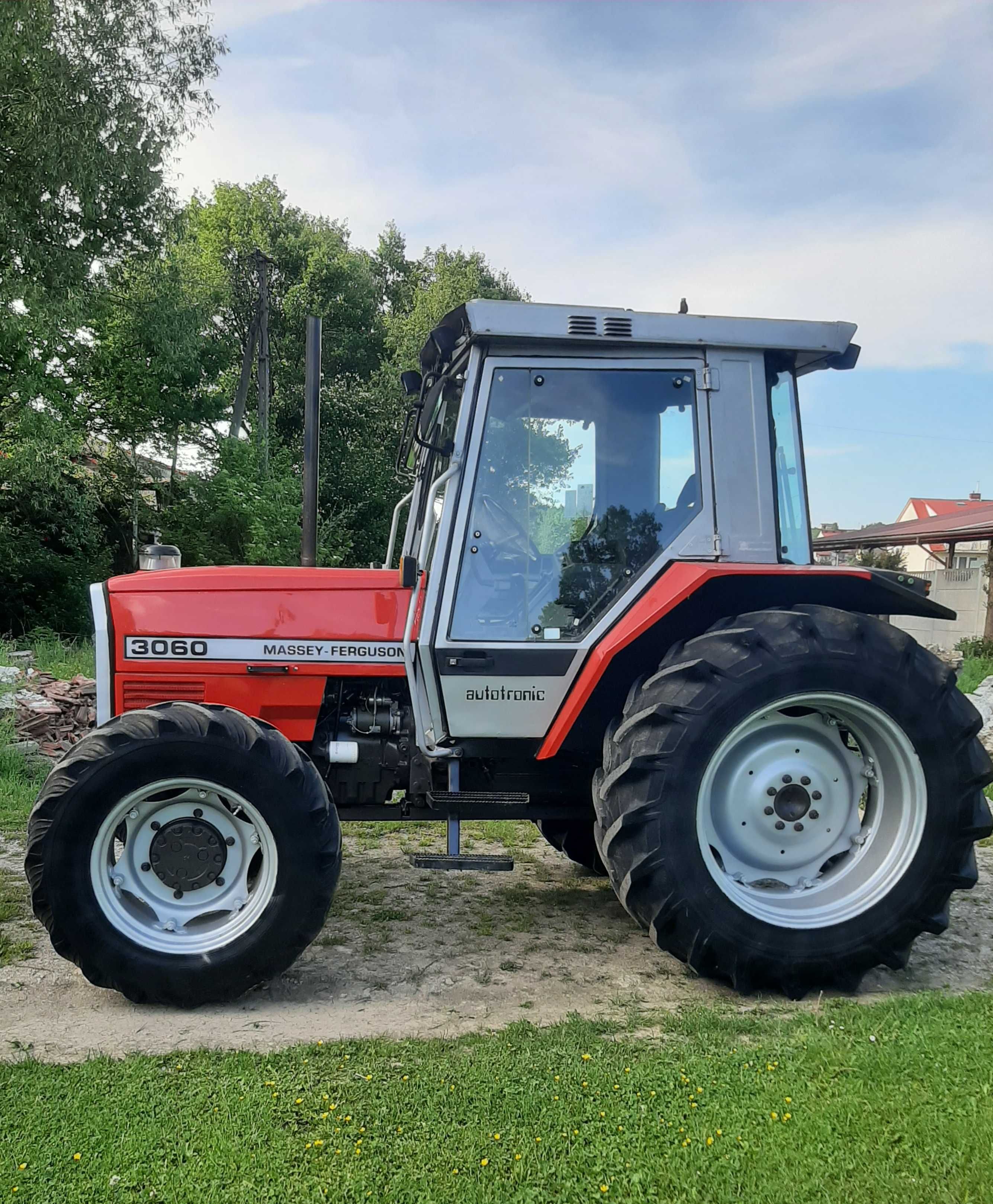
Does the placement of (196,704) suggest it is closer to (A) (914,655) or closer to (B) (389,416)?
(A) (914,655)

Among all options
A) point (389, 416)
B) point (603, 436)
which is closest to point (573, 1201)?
point (603, 436)

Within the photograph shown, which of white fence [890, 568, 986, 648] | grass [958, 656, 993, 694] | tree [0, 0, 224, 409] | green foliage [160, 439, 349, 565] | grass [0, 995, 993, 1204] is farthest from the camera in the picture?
green foliage [160, 439, 349, 565]

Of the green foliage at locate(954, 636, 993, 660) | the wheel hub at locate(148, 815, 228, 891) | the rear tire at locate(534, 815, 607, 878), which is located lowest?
the rear tire at locate(534, 815, 607, 878)

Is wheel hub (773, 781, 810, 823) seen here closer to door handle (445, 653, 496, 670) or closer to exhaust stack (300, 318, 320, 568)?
door handle (445, 653, 496, 670)

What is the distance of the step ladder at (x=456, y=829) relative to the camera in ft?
12.0

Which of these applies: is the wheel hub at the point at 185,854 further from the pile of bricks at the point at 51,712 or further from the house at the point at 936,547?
the house at the point at 936,547

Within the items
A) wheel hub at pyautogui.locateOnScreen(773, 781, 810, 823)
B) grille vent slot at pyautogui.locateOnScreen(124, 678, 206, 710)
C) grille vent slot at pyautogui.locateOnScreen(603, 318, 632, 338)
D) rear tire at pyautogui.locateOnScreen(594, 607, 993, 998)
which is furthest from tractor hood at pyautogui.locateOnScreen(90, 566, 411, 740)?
wheel hub at pyautogui.locateOnScreen(773, 781, 810, 823)

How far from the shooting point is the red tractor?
10.7 ft

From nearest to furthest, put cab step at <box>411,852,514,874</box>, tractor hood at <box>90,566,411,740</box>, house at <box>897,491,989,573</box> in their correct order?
cab step at <box>411,852,514,874</box> < tractor hood at <box>90,566,411,740</box> < house at <box>897,491,989,573</box>

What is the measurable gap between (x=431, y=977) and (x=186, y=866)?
101cm

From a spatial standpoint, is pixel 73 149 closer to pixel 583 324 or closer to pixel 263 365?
pixel 263 365

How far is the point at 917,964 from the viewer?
374cm

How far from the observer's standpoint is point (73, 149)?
44.1 ft

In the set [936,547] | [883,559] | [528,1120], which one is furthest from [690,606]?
[936,547]
